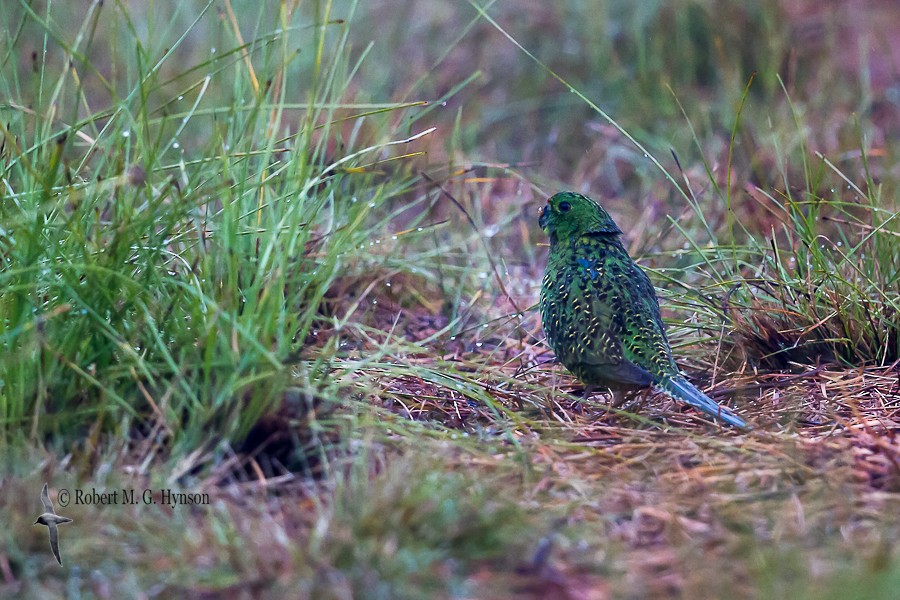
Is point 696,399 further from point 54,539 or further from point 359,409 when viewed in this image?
point 54,539

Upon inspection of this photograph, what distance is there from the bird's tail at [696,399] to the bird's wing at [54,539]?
1.82m

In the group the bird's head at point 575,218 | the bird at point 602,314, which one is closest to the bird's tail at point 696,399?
the bird at point 602,314

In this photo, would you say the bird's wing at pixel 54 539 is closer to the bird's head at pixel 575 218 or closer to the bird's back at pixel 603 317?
the bird's back at pixel 603 317

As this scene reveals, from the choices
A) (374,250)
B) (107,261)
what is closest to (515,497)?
(107,261)

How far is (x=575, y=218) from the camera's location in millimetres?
3555

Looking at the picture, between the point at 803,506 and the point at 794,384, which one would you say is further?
the point at 794,384

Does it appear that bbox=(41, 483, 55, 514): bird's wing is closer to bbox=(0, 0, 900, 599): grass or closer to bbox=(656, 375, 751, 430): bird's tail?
bbox=(0, 0, 900, 599): grass

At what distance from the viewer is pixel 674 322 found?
3572 millimetres

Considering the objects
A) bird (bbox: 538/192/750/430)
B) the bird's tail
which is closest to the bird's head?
bird (bbox: 538/192/750/430)

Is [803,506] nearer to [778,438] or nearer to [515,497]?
[778,438]

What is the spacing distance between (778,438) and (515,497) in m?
0.85

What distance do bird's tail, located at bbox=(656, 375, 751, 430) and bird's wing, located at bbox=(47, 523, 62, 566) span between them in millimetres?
1817

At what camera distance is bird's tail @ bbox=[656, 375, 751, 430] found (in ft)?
9.42

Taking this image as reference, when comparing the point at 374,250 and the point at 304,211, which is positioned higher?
the point at 304,211
